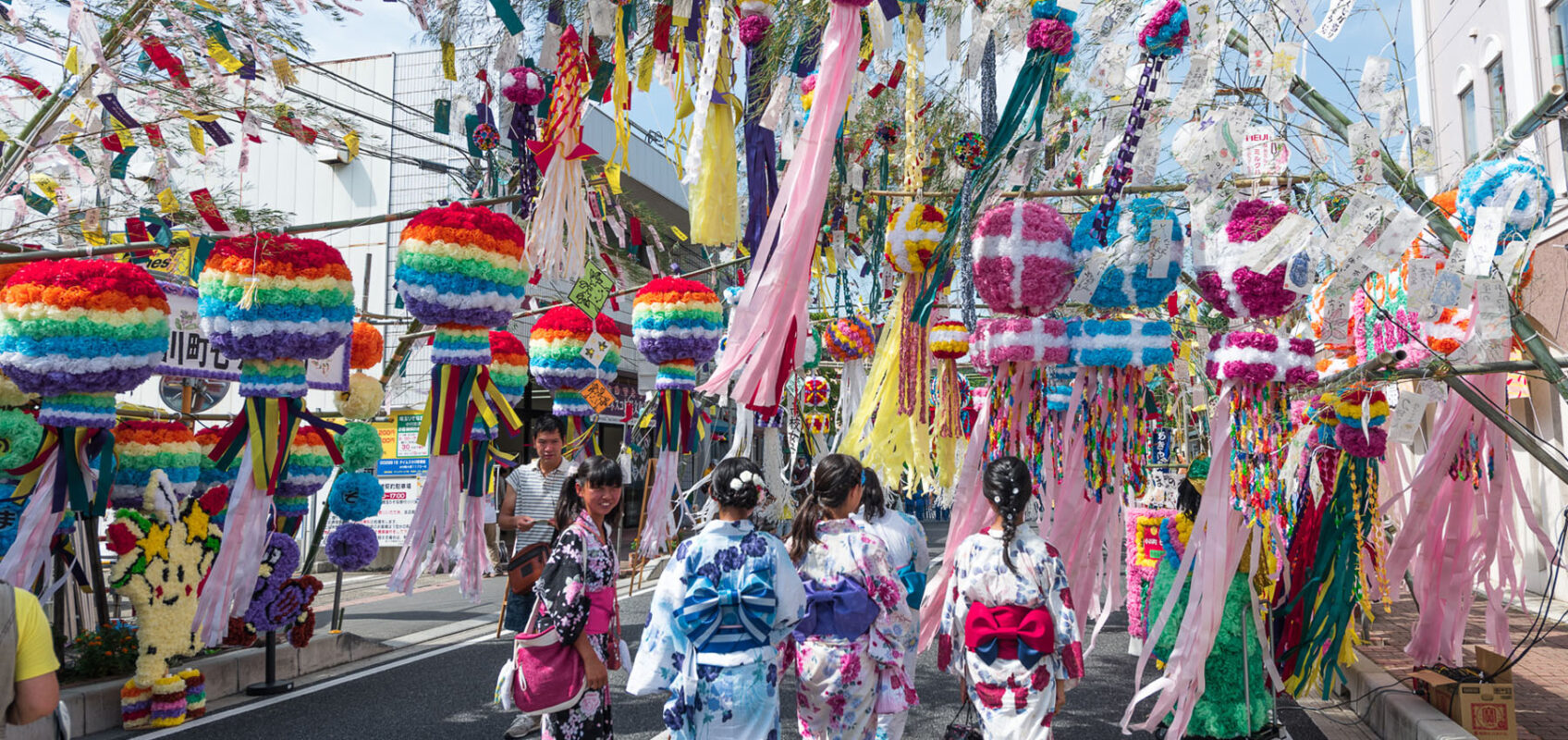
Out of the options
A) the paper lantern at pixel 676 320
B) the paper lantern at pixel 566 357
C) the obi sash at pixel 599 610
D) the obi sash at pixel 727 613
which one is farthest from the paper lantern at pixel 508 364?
the obi sash at pixel 727 613

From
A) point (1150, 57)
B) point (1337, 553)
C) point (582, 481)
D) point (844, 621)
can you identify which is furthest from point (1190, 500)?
point (582, 481)

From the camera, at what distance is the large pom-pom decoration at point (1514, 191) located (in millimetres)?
3809

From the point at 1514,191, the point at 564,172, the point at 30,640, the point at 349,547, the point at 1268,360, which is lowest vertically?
the point at 349,547

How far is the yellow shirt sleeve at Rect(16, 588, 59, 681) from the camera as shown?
2469 millimetres

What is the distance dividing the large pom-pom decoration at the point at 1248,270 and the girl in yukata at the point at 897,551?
62.8 inches

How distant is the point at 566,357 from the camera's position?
6098 millimetres

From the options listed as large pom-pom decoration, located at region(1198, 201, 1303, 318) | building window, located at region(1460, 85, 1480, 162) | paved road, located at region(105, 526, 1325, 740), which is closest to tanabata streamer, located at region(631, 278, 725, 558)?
paved road, located at region(105, 526, 1325, 740)

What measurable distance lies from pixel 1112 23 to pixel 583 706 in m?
3.26

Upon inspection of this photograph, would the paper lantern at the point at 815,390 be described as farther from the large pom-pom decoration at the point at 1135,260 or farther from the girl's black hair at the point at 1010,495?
the girl's black hair at the point at 1010,495

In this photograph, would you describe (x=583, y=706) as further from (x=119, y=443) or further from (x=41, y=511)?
(x=119, y=443)

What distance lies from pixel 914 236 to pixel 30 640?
3935 mm

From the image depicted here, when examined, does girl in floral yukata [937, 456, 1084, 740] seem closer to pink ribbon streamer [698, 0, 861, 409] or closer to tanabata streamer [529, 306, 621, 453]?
pink ribbon streamer [698, 0, 861, 409]

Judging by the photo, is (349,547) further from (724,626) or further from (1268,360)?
(1268,360)

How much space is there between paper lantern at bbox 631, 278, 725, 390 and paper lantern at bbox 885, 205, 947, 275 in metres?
1.27
